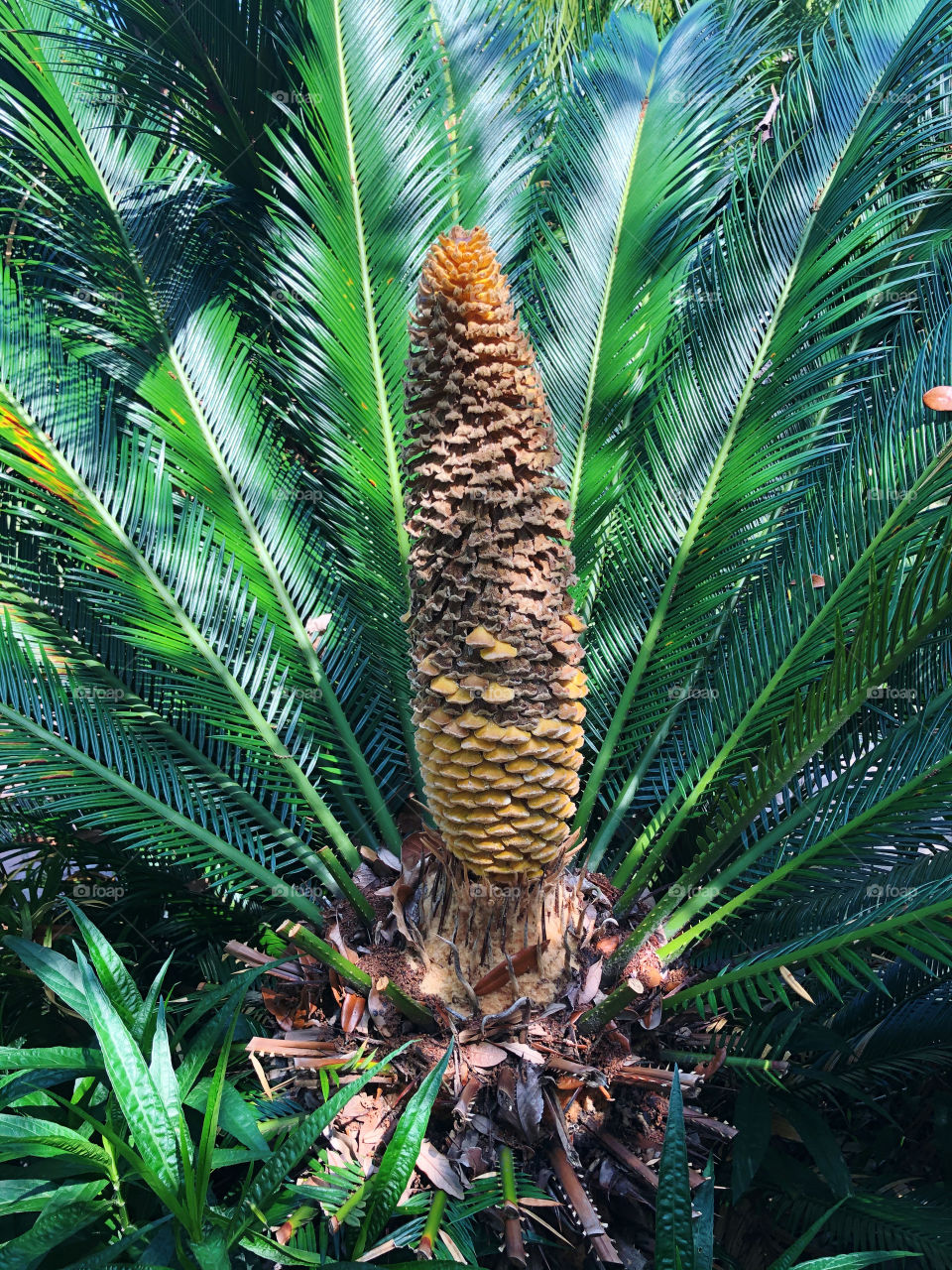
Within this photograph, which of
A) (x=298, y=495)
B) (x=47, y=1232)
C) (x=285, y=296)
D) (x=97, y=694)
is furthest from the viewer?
(x=298, y=495)

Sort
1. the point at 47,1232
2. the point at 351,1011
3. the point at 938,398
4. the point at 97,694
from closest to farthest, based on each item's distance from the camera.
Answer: the point at 47,1232, the point at 351,1011, the point at 938,398, the point at 97,694

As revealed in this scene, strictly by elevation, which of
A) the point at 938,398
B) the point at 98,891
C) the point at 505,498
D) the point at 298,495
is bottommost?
the point at 98,891

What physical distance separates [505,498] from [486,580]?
17cm

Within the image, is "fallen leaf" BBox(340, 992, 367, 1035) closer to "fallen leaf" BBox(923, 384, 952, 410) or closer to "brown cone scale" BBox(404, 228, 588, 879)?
"brown cone scale" BBox(404, 228, 588, 879)

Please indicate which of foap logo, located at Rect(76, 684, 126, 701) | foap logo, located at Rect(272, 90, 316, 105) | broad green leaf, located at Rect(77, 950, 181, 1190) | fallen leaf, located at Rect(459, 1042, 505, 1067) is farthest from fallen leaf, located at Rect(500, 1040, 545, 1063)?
foap logo, located at Rect(272, 90, 316, 105)

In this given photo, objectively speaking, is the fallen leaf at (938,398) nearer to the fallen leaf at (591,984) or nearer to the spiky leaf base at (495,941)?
the spiky leaf base at (495,941)

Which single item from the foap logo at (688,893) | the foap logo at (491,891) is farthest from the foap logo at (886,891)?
the foap logo at (491,891)

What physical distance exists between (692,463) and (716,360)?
29 cm

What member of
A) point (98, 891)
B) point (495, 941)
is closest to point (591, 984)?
point (495, 941)

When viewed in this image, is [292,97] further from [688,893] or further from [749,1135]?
[749,1135]

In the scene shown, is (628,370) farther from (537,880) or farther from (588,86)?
(537,880)

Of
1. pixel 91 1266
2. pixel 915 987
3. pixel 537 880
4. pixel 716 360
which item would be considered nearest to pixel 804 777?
pixel 915 987

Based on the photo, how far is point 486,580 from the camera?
185 centimetres

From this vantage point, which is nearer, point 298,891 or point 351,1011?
point 351,1011
